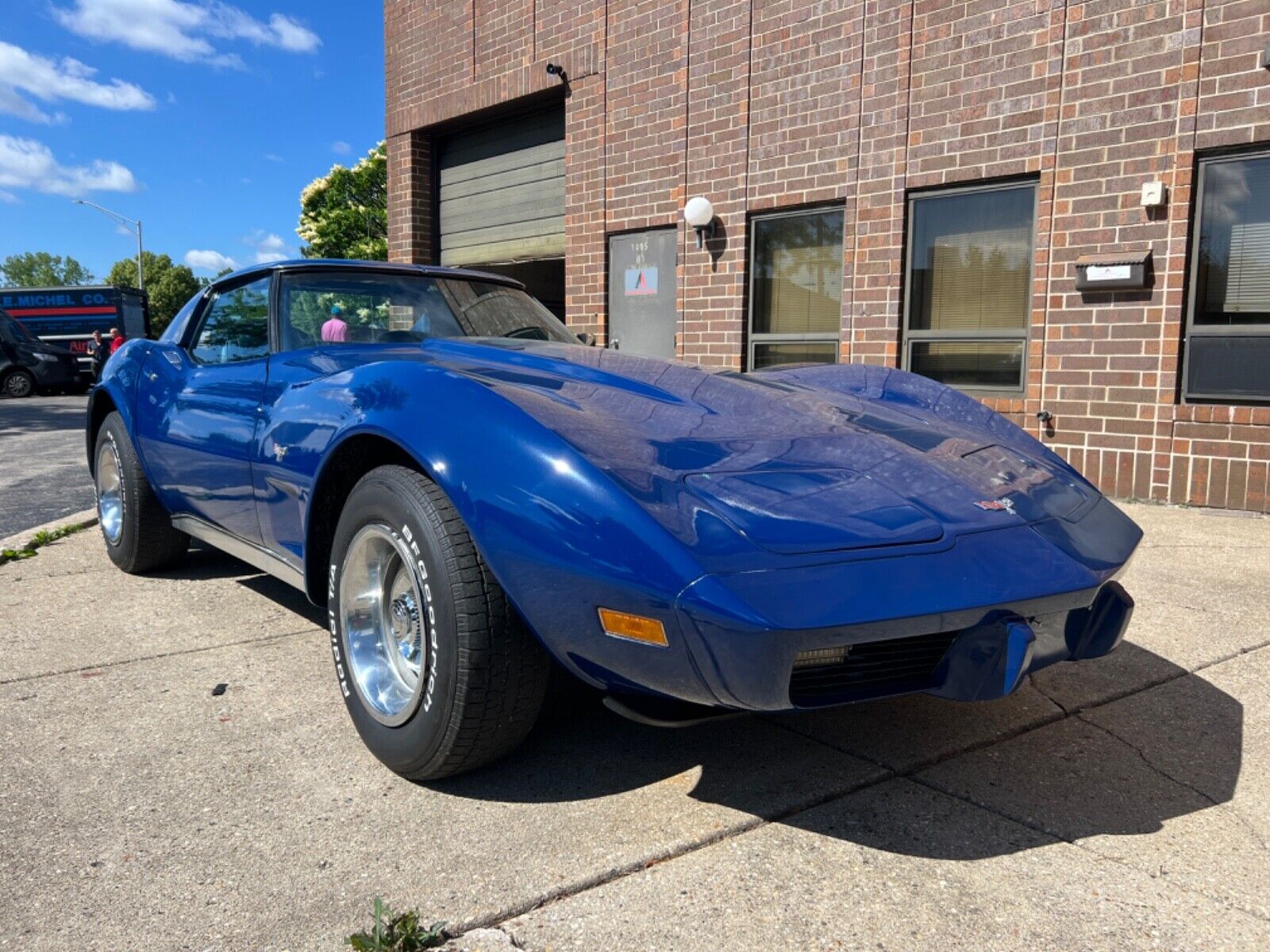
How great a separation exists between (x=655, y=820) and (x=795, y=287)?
23.0 feet

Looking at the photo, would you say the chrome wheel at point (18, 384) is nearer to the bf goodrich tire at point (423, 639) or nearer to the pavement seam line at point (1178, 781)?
the bf goodrich tire at point (423, 639)

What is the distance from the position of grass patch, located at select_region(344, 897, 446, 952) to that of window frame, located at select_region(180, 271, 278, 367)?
202 centimetres

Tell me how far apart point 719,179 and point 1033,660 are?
7.44 meters

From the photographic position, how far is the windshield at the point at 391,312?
10.7ft

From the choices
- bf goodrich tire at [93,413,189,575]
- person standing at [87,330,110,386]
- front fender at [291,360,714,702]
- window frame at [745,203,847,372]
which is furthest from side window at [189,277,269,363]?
person standing at [87,330,110,386]

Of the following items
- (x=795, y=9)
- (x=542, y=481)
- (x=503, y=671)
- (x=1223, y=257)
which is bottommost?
(x=503, y=671)

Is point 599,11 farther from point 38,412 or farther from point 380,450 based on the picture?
point 38,412

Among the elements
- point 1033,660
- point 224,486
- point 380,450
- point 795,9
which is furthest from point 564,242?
point 1033,660

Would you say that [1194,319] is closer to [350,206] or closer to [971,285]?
[971,285]

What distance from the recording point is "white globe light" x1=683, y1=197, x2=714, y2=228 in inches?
341

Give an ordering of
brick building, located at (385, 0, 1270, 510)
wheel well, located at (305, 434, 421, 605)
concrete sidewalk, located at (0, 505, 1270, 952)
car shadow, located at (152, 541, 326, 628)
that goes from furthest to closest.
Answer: brick building, located at (385, 0, 1270, 510) < car shadow, located at (152, 541, 326, 628) < wheel well, located at (305, 434, 421, 605) < concrete sidewalk, located at (0, 505, 1270, 952)

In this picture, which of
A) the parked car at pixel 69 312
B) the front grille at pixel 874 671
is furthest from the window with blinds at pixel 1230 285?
the parked car at pixel 69 312

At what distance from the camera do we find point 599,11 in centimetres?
970

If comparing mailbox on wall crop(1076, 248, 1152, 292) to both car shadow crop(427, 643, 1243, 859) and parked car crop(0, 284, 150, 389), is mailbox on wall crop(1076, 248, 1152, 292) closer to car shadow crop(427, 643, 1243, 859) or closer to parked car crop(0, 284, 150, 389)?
car shadow crop(427, 643, 1243, 859)
